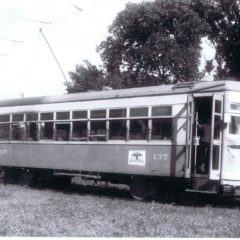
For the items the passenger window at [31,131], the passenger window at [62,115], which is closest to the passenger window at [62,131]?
the passenger window at [62,115]

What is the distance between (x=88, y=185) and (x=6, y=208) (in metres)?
7.63

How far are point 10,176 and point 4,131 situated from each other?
1.59 metres

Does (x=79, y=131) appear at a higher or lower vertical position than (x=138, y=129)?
lower

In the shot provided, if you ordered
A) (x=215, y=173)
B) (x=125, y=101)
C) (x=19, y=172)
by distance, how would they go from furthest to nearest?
(x=19, y=172) → (x=125, y=101) → (x=215, y=173)

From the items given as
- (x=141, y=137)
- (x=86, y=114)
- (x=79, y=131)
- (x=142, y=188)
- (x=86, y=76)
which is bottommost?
(x=142, y=188)

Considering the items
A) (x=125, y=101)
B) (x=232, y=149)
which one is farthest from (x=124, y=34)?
(x=232, y=149)

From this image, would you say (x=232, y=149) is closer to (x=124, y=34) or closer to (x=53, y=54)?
(x=53, y=54)

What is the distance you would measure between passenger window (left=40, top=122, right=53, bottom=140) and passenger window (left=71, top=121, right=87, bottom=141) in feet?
3.53

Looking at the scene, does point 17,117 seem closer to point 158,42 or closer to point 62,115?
point 62,115

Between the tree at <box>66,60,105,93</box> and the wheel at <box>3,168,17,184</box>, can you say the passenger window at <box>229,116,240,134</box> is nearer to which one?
the wheel at <box>3,168,17,184</box>

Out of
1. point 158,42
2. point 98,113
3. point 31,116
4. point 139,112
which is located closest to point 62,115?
point 98,113

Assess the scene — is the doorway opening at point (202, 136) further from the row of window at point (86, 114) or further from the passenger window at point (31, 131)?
the passenger window at point (31, 131)

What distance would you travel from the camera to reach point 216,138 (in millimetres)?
11766

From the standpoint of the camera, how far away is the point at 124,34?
34.2m
